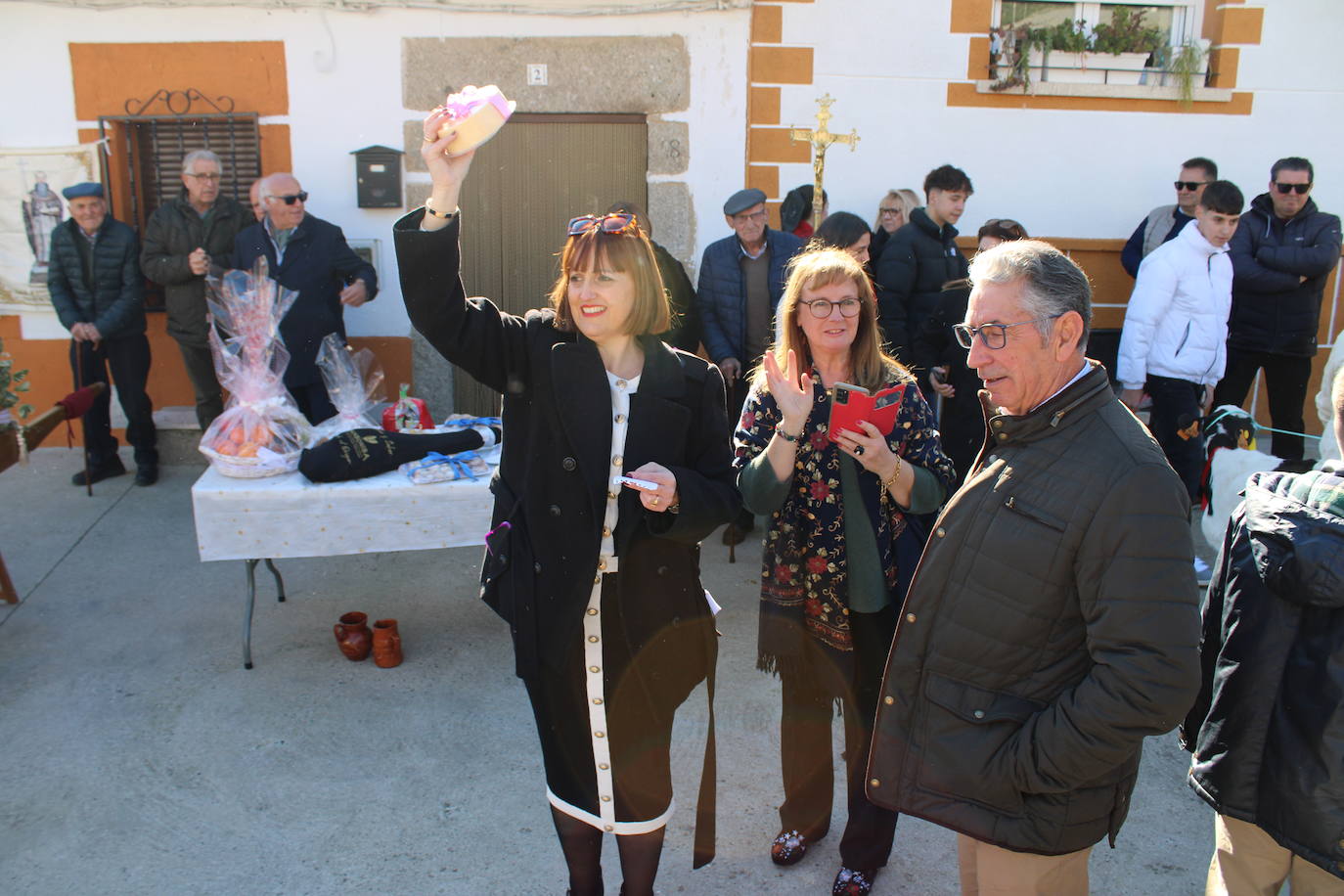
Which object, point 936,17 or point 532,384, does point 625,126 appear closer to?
point 936,17

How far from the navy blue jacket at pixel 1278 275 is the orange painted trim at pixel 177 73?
6130 millimetres

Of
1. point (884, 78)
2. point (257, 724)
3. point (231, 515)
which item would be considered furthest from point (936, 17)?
point (257, 724)

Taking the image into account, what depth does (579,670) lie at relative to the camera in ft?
7.43

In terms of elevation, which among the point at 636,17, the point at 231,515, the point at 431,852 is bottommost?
the point at 431,852

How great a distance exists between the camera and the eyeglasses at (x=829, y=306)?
256 cm

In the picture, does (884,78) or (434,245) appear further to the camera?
(884,78)

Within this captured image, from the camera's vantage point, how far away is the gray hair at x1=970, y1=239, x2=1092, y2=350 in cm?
173

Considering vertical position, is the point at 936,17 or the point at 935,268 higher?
the point at 936,17

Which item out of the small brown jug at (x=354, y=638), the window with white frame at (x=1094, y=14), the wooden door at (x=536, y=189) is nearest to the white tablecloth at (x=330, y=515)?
the small brown jug at (x=354, y=638)

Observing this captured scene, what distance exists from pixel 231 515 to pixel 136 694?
0.76 metres

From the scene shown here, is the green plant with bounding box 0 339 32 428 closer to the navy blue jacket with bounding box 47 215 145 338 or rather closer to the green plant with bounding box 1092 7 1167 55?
the navy blue jacket with bounding box 47 215 145 338

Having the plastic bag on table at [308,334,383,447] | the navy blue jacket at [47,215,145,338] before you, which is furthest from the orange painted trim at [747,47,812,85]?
the navy blue jacket at [47,215,145,338]

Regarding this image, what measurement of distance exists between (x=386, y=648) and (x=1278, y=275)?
5.31 metres

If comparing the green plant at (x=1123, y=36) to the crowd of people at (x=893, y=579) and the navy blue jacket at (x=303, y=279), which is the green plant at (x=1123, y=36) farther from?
the navy blue jacket at (x=303, y=279)
